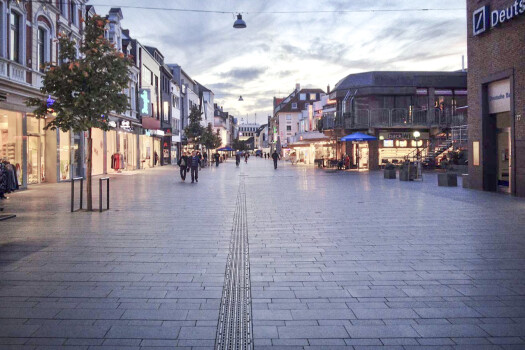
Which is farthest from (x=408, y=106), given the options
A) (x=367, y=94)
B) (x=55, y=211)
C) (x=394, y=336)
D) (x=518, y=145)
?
(x=394, y=336)

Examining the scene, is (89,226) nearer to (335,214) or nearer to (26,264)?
(26,264)

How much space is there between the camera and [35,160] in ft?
72.6

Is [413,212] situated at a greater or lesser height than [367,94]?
lesser

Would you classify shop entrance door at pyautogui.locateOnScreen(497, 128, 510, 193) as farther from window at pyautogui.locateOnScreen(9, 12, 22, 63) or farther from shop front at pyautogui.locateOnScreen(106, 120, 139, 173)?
shop front at pyautogui.locateOnScreen(106, 120, 139, 173)

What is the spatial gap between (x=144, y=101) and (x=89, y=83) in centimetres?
3145

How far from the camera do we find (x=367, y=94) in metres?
38.1

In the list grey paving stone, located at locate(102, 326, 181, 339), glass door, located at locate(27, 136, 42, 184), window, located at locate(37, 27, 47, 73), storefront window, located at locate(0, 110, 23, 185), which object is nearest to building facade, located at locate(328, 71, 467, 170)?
window, located at locate(37, 27, 47, 73)

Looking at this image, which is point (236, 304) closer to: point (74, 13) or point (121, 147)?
point (74, 13)

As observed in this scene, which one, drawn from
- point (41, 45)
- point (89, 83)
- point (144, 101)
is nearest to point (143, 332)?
point (89, 83)

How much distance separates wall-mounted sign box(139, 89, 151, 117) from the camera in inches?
1658

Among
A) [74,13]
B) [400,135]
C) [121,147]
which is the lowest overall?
[121,147]

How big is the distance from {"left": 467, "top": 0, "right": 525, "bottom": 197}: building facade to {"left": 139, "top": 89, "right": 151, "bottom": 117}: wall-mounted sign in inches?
1180

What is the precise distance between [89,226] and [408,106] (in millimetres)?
32909

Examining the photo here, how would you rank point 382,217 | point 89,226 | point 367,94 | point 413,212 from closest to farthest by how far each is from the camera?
point 89,226 < point 382,217 < point 413,212 < point 367,94
